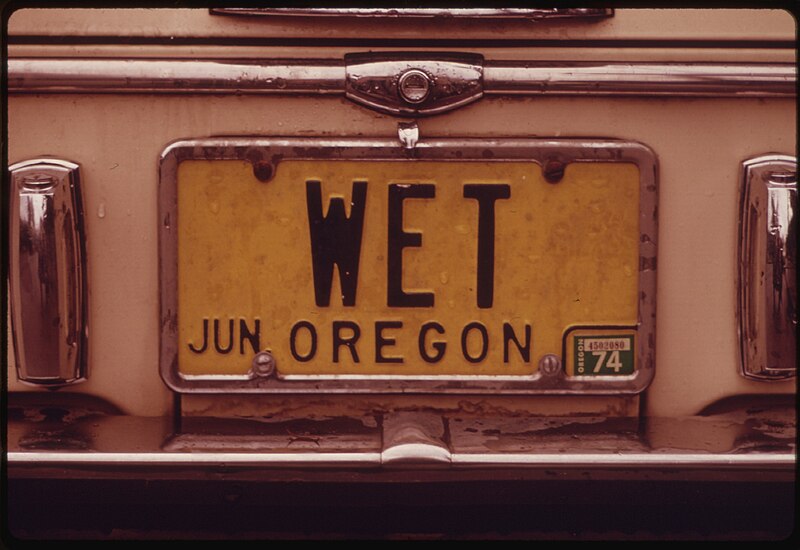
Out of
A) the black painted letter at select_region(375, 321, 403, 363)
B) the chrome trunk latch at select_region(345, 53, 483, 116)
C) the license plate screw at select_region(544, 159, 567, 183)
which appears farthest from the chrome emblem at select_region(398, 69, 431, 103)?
the black painted letter at select_region(375, 321, 403, 363)

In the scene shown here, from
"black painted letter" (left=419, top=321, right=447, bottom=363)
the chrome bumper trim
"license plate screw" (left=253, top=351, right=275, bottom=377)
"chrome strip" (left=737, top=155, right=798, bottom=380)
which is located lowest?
the chrome bumper trim

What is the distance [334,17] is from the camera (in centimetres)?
Answer: 141

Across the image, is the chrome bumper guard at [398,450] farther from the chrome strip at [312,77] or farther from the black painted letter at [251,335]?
the chrome strip at [312,77]

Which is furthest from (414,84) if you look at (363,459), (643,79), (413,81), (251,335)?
(363,459)

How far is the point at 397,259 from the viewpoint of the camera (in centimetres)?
141

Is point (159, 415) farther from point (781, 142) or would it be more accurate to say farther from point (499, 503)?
point (781, 142)

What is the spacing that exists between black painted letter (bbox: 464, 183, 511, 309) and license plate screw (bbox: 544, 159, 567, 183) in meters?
0.07

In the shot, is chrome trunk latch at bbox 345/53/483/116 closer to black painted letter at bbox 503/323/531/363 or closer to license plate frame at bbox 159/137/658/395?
license plate frame at bbox 159/137/658/395

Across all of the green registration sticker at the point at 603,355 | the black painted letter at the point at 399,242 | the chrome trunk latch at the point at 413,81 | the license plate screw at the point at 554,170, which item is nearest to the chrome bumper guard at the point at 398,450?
the green registration sticker at the point at 603,355

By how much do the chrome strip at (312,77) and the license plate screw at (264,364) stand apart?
1.47 feet

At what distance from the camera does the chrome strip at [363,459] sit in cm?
133

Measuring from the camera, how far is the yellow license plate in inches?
55.1

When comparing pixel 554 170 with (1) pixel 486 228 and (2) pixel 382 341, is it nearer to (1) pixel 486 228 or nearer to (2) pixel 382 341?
(1) pixel 486 228
